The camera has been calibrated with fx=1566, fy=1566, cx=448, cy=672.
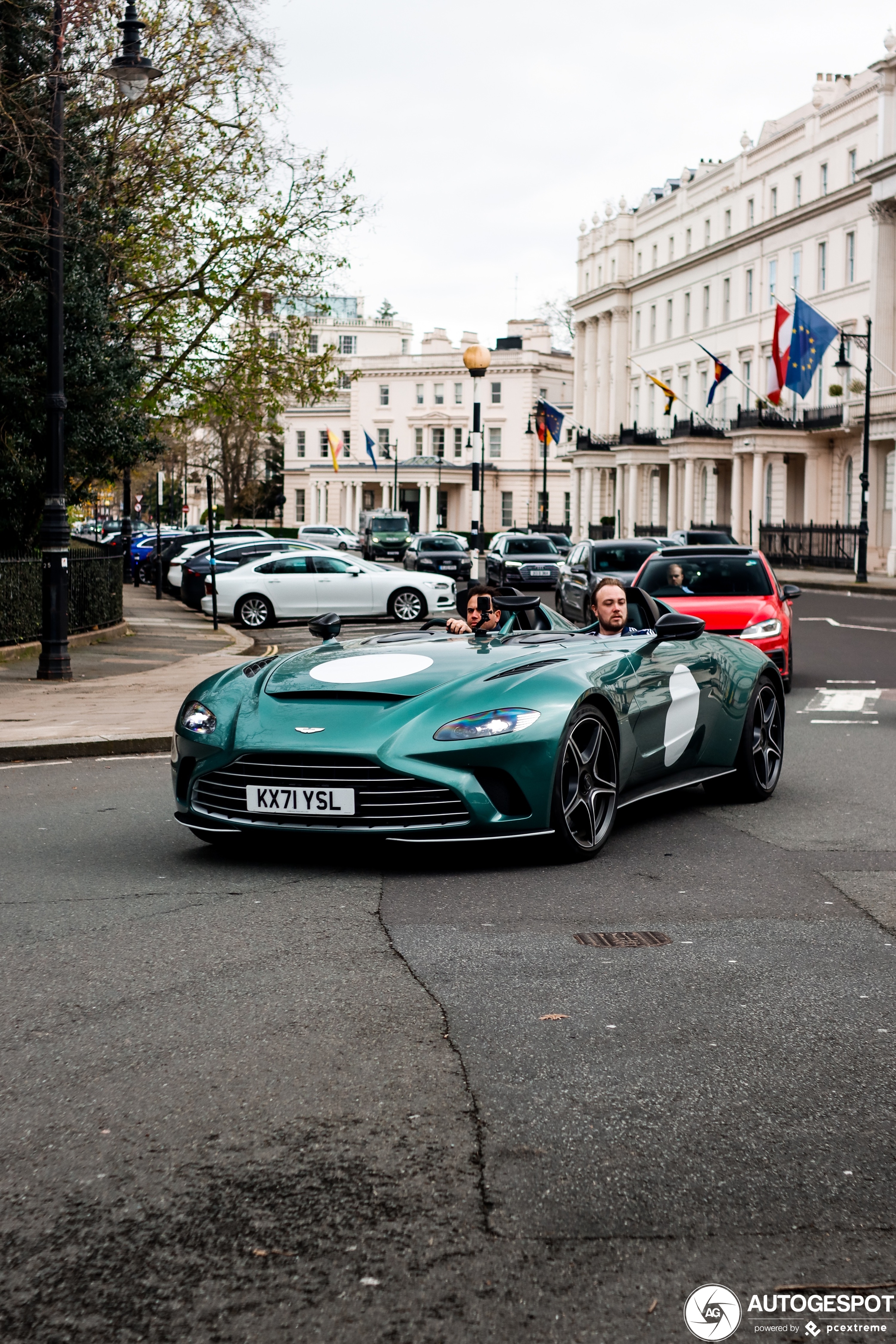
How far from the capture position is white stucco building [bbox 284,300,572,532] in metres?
126

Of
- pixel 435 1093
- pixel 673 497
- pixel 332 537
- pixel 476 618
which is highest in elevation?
pixel 673 497

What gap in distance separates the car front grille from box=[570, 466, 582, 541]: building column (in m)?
102

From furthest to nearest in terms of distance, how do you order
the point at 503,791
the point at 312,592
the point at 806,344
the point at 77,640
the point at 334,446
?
the point at 334,446 → the point at 806,344 → the point at 312,592 → the point at 77,640 → the point at 503,791

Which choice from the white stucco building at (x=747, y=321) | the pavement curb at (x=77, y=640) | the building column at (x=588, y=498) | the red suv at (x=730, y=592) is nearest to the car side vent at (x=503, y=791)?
the red suv at (x=730, y=592)

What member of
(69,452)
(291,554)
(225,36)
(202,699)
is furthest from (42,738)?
(291,554)

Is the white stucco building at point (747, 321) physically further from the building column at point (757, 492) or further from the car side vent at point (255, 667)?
the car side vent at point (255, 667)

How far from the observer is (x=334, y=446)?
108000 millimetres

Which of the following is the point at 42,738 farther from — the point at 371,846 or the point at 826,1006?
the point at 826,1006

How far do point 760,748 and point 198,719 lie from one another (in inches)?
147

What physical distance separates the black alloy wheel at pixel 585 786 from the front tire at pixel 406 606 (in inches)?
934

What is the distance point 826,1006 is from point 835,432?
63752mm

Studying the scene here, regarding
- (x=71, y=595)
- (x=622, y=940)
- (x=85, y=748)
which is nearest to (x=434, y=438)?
(x=71, y=595)

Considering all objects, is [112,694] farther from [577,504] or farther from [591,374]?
[577,504]

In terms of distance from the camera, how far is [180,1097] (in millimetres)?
4039
